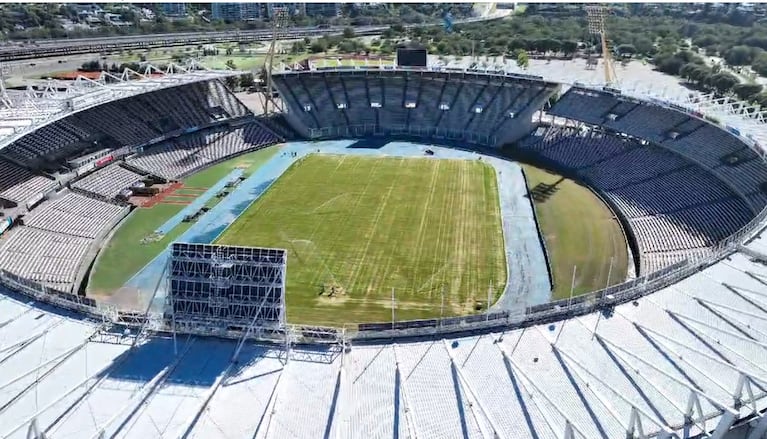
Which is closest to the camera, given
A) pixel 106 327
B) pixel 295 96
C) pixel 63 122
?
pixel 106 327

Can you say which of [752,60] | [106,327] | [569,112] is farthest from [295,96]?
[752,60]

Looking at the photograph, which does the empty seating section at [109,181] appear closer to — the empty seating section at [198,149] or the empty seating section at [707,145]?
the empty seating section at [198,149]

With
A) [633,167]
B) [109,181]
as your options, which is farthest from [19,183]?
[633,167]

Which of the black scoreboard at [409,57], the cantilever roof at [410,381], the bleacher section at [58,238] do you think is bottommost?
the bleacher section at [58,238]

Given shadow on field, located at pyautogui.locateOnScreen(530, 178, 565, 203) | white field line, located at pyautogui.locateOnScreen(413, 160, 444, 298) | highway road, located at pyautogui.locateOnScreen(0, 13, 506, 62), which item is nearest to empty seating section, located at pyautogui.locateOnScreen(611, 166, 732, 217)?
shadow on field, located at pyautogui.locateOnScreen(530, 178, 565, 203)

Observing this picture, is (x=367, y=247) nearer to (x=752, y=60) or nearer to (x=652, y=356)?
(x=652, y=356)

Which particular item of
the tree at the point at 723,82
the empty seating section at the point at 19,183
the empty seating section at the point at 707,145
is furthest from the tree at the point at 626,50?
the empty seating section at the point at 19,183

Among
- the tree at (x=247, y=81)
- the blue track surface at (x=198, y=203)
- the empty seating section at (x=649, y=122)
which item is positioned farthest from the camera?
the tree at (x=247, y=81)
